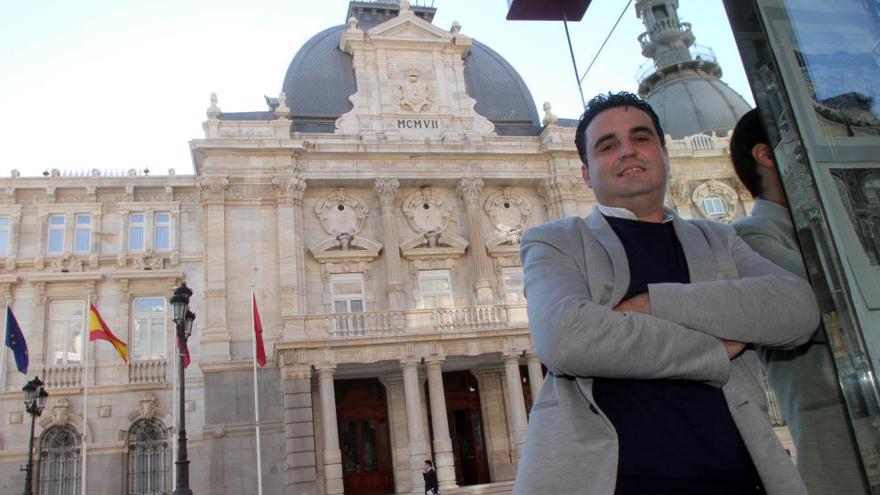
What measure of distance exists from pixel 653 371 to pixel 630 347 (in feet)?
0.30

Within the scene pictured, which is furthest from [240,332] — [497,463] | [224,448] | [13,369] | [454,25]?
[454,25]

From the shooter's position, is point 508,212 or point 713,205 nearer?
point 713,205

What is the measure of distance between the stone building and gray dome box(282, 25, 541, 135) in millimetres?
146

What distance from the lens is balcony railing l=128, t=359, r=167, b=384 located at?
76.1 ft

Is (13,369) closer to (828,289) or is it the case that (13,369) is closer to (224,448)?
(224,448)

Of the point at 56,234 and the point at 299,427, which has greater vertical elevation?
the point at 56,234

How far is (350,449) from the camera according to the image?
23000 mm

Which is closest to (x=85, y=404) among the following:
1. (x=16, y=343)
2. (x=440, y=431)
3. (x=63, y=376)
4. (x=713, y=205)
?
(x=63, y=376)

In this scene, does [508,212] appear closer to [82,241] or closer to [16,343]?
[82,241]

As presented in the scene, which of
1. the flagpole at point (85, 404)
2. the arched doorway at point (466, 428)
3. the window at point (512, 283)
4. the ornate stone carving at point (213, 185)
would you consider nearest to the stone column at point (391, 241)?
the arched doorway at point (466, 428)

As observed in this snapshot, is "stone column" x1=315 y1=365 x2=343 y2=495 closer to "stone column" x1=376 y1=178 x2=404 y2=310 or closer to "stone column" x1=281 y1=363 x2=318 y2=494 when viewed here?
"stone column" x1=281 y1=363 x2=318 y2=494

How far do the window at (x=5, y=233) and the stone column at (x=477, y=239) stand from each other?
1589 centimetres

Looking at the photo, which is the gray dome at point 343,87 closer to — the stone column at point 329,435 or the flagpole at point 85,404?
the stone column at point 329,435

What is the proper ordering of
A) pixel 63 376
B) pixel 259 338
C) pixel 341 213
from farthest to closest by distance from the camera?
pixel 341 213 → pixel 63 376 → pixel 259 338
